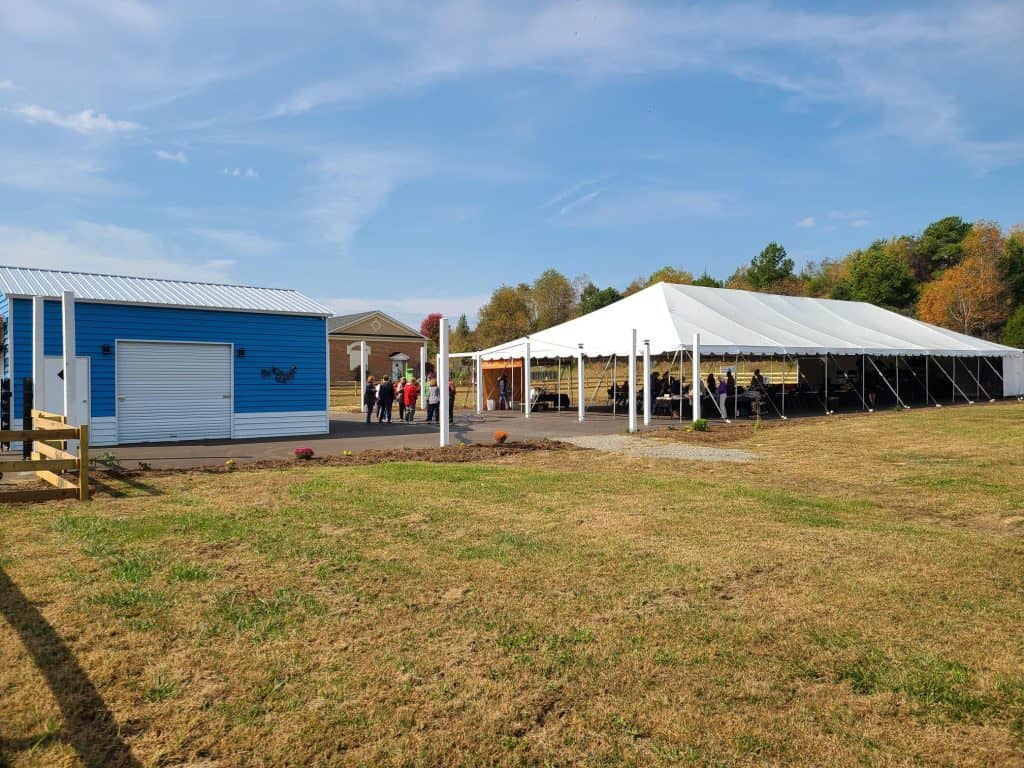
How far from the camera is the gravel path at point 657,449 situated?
41.8 ft

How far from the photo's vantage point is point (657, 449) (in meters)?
14.0

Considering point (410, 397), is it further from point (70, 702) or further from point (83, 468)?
point (70, 702)

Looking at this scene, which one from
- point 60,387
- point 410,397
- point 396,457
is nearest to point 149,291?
point 60,387

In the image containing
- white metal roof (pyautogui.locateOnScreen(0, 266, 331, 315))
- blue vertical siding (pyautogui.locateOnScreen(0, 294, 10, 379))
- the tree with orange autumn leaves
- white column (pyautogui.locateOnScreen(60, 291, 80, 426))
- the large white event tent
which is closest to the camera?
white column (pyautogui.locateOnScreen(60, 291, 80, 426))

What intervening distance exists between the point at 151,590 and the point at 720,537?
4.47 meters

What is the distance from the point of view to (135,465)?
11.9 m

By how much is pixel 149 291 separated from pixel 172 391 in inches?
99.3

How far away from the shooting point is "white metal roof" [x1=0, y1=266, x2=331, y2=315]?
15.5 meters

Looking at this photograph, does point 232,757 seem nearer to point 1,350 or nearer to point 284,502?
point 284,502

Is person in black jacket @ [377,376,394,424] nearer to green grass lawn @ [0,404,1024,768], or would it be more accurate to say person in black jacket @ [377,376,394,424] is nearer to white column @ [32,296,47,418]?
white column @ [32,296,47,418]

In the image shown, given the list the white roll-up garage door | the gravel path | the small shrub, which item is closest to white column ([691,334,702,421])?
the gravel path

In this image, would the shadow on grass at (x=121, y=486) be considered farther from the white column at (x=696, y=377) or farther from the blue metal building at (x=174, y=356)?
the white column at (x=696, y=377)

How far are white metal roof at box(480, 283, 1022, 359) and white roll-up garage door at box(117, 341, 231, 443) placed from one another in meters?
11.0

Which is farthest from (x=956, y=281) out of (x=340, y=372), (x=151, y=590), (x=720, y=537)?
(x=151, y=590)
